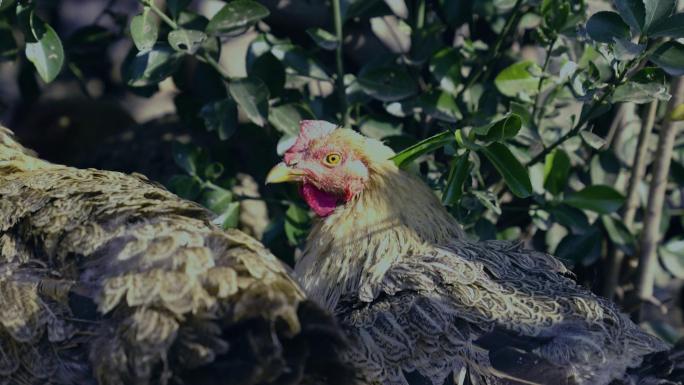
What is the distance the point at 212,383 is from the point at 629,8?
223 cm

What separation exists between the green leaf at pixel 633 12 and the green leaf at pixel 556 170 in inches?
35.0

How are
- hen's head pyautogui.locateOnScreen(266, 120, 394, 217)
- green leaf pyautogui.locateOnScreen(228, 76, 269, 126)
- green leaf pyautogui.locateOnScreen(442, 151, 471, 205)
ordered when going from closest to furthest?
1. green leaf pyautogui.locateOnScreen(442, 151, 471, 205)
2. hen's head pyautogui.locateOnScreen(266, 120, 394, 217)
3. green leaf pyautogui.locateOnScreen(228, 76, 269, 126)

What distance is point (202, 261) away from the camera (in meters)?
2.99

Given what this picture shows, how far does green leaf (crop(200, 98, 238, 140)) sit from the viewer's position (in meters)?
4.49

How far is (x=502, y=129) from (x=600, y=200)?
3.61 feet

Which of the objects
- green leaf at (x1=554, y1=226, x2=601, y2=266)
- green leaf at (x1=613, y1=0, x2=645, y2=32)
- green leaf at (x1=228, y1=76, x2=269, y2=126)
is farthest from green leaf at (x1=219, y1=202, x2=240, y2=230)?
green leaf at (x1=613, y1=0, x2=645, y2=32)

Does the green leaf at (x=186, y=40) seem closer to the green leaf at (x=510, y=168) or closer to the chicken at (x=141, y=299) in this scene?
the chicken at (x=141, y=299)

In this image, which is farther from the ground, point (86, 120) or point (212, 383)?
point (212, 383)

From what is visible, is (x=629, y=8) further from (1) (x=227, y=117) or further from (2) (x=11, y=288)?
(2) (x=11, y=288)

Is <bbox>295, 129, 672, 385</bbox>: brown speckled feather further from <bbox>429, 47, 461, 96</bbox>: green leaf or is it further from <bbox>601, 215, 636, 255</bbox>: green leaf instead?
<bbox>601, 215, 636, 255</bbox>: green leaf

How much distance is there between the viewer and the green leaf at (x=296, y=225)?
15.2 ft

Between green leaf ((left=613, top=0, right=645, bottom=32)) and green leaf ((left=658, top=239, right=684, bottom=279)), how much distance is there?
172 centimetres

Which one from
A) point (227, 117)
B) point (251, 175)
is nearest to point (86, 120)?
point (251, 175)

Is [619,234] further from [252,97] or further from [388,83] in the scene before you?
[252,97]
